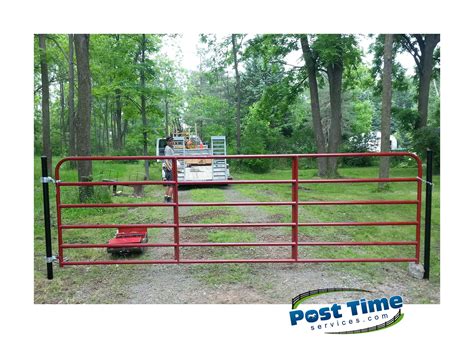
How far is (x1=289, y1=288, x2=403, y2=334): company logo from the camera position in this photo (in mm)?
3148

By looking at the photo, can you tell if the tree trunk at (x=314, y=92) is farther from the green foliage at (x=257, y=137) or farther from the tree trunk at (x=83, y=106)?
the tree trunk at (x=83, y=106)

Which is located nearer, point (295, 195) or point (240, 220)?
point (295, 195)

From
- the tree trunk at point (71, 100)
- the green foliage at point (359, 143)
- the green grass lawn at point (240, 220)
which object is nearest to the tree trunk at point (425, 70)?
the green grass lawn at point (240, 220)

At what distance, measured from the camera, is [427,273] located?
399 centimetres

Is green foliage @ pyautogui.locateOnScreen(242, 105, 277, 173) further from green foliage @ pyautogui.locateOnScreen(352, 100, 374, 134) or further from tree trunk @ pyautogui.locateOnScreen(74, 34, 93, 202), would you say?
tree trunk @ pyautogui.locateOnScreen(74, 34, 93, 202)

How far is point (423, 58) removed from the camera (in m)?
14.7

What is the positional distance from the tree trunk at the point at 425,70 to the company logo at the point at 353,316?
12.8 m

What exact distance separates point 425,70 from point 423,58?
0.49 metres

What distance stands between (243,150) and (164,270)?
12.4 meters

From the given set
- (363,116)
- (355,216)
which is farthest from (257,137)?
(363,116)

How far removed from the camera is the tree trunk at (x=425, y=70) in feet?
47.3

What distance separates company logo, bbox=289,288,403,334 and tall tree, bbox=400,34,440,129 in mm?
12682

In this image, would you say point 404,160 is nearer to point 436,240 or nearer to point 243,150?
point 243,150

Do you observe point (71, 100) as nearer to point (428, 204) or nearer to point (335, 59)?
point (335, 59)
